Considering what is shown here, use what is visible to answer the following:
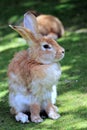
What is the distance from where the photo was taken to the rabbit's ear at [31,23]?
5.67 meters

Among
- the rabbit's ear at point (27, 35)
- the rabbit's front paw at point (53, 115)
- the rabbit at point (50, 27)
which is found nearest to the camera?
the rabbit's ear at point (27, 35)

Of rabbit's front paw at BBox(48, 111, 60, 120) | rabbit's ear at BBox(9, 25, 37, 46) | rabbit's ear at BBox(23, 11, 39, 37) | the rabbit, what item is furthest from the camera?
the rabbit

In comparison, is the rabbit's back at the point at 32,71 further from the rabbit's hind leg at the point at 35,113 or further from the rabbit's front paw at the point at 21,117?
the rabbit's front paw at the point at 21,117

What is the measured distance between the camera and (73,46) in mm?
9547

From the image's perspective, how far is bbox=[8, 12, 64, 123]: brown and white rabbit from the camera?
552cm

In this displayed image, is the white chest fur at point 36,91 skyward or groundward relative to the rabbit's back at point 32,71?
groundward

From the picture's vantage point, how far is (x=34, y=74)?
551cm

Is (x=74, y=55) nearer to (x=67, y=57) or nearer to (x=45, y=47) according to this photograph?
(x=67, y=57)

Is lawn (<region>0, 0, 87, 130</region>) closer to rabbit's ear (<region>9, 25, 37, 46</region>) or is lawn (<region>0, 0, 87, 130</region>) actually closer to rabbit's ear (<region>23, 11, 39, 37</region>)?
rabbit's ear (<region>9, 25, 37, 46</region>)

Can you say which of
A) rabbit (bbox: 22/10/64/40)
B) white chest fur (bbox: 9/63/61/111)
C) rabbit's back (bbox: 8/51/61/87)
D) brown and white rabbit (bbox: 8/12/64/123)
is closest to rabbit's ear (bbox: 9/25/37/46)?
brown and white rabbit (bbox: 8/12/64/123)

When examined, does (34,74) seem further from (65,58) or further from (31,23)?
(65,58)

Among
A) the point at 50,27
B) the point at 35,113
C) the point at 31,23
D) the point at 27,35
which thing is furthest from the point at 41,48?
the point at 50,27

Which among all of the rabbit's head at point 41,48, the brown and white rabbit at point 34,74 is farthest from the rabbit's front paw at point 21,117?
the rabbit's head at point 41,48

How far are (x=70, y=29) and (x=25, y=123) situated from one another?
561cm
